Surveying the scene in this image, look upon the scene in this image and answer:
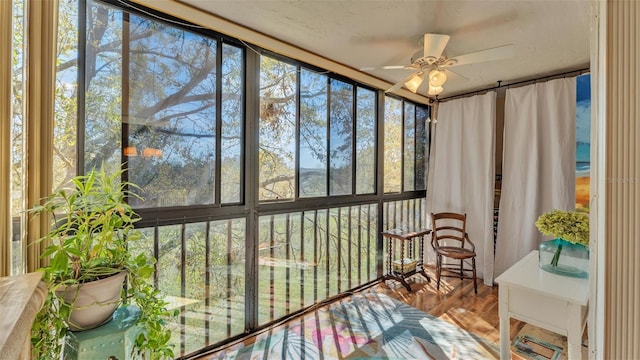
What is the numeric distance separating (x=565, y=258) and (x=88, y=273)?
253 cm

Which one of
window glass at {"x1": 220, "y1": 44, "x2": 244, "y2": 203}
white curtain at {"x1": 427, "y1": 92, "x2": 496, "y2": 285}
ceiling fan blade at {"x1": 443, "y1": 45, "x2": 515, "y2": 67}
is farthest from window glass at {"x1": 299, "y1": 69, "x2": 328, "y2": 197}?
white curtain at {"x1": 427, "y1": 92, "x2": 496, "y2": 285}

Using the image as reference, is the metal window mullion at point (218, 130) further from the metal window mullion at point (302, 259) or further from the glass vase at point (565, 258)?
the glass vase at point (565, 258)

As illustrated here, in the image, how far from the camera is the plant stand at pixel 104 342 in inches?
42.1

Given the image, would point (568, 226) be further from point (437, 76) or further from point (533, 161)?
point (533, 161)

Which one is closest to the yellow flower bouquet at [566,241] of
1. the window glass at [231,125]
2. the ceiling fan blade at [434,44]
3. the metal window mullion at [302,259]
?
the ceiling fan blade at [434,44]

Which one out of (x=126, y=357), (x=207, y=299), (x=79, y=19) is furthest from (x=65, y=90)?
(x=207, y=299)

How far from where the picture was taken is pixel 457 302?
2.81 meters

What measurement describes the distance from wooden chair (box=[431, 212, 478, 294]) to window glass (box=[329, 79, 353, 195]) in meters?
1.33

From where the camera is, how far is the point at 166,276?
1.88 m

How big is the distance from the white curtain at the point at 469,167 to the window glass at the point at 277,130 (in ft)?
7.72

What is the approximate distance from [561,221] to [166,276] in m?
2.60

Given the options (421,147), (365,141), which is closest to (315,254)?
(365,141)

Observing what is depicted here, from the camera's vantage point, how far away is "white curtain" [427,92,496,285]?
3.34 m

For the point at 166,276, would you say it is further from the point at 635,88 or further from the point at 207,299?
the point at 635,88
